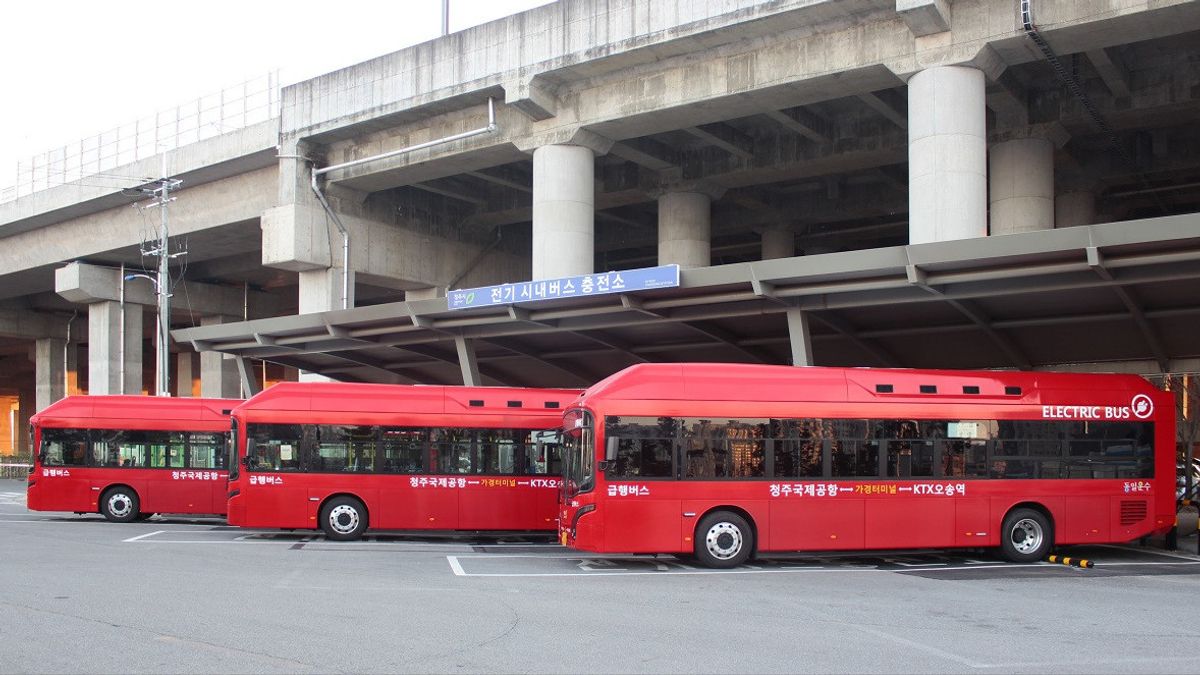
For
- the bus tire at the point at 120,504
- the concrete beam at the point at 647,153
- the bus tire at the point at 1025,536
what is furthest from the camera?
the concrete beam at the point at 647,153

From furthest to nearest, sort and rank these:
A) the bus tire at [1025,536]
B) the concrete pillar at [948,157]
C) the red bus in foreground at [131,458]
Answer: the red bus in foreground at [131,458]
the concrete pillar at [948,157]
the bus tire at [1025,536]

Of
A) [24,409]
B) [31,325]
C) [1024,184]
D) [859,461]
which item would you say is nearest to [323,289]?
[1024,184]

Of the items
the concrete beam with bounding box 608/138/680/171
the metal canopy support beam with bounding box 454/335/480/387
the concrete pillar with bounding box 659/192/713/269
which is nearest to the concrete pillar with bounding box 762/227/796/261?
the concrete pillar with bounding box 659/192/713/269

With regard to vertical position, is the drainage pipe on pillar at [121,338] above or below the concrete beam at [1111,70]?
below

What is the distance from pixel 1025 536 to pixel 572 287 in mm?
9828

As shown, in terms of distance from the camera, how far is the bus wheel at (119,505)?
79.4 ft

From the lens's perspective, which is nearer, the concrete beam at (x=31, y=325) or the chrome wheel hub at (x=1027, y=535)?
the chrome wheel hub at (x=1027, y=535)

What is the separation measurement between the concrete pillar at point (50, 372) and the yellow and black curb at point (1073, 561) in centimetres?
5305

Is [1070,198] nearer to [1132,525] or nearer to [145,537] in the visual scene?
[1132,525]

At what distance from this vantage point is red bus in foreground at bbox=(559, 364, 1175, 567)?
1584cm

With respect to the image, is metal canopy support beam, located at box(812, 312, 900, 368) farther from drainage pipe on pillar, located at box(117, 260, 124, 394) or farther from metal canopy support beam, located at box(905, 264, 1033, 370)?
drainage pipe on pillar, located at box(117, 260, 124, 394)

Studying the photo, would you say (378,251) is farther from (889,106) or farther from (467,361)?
(889,106)

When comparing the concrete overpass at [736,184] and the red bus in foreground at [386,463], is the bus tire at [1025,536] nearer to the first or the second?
the concrete overpass at [736,184]

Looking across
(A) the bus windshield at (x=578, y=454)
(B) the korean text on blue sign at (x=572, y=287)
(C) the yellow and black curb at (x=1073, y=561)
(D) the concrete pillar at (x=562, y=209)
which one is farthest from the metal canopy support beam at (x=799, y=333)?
(D) the concrete pillar at (x=562, y=209)
